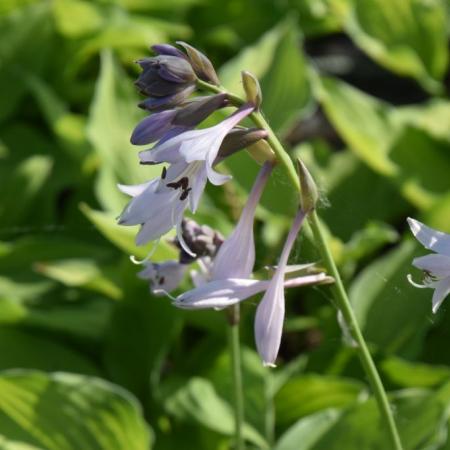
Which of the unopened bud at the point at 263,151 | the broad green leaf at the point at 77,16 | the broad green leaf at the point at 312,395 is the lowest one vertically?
the broad green leaf at the point at 312,395

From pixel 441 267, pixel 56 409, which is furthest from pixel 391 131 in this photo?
pixel 441 267

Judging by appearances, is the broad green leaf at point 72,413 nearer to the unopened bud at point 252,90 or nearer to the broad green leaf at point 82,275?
the broad green leaf at point 82,275

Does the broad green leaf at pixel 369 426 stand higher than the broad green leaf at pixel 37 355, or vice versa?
the broad green leaf at pixel 369 426

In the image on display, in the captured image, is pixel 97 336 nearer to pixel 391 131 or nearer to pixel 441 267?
pixel 391 131

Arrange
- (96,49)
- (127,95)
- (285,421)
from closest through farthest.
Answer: (285,421)
(127,95)
(96,49)

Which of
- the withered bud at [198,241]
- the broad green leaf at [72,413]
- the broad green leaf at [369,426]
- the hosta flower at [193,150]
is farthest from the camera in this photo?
the broad green leaf at [72,413]

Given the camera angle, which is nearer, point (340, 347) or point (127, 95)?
point (340, 347)

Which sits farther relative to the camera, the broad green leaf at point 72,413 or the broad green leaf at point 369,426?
the broad green leaf at point 72,413

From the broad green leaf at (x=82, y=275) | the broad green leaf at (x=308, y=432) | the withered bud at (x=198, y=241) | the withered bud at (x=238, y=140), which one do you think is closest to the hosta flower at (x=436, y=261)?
the withered bud at (x=238, y=140)

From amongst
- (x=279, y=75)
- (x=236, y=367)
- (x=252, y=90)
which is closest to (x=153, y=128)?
(x=252, y=90)
